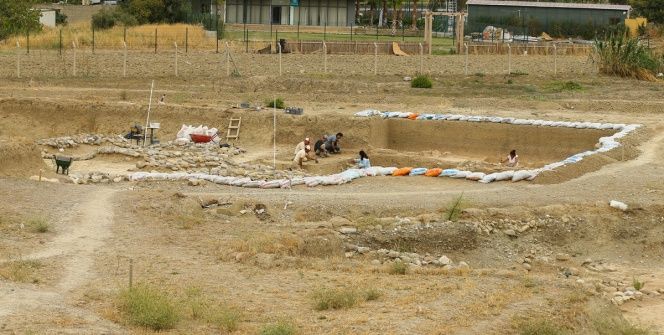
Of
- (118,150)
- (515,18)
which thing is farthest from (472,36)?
(118,150)

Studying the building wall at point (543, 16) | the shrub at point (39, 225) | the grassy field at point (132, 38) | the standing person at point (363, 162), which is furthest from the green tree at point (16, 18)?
the shrub at point (39, 225)

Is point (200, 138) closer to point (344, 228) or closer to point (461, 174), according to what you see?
point (461, 174)

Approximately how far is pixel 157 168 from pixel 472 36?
145ft

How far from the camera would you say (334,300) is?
18344 mm

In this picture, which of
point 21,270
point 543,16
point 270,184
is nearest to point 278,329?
point 21,270

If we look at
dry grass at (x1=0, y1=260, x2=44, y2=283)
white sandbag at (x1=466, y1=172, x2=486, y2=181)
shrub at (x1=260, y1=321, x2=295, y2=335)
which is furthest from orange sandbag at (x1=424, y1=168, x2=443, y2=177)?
shrub at (x1=260, y1=321, x2=295, y2=335)

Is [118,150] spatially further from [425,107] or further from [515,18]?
[515,18]

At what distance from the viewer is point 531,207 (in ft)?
88.7

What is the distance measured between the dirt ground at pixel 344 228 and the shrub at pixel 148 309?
10cm

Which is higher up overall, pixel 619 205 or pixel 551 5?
pixel 551 5

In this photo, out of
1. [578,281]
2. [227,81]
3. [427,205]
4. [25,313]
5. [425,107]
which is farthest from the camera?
[227,81]

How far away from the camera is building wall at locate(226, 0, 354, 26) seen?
275ft

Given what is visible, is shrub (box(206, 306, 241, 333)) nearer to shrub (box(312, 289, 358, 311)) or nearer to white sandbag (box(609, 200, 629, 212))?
shrub (box(312, 289, 358, 311))

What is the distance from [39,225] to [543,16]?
58.8m
